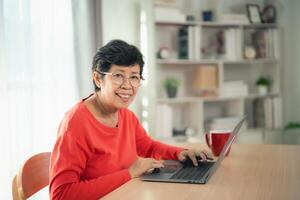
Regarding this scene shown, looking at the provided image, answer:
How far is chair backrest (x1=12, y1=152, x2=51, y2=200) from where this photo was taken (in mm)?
1289

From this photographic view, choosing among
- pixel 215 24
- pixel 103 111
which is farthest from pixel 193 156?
pixel 215 24

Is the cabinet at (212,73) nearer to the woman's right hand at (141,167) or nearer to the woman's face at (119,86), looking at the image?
the woman's face at (119,86)

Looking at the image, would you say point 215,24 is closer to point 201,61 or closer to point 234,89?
point 201,61

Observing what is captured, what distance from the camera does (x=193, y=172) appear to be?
1.35m

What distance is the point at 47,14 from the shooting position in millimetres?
2281

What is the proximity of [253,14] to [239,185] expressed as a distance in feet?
9.44

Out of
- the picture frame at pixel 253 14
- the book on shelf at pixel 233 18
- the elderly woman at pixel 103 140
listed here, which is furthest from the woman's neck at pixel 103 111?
the picture frame at pixel 253 14

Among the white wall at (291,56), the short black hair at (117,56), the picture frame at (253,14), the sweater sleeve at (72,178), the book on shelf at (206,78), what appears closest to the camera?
the sweater sleeve at (72,178)

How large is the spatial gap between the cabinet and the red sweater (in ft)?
5.63

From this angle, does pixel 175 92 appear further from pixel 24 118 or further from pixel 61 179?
pixel 61 179

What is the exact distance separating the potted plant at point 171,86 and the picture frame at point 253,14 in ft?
3.21

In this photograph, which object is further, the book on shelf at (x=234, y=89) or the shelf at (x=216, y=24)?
the book on shelf at (x=234, y=89)

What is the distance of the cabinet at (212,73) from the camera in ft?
11.2

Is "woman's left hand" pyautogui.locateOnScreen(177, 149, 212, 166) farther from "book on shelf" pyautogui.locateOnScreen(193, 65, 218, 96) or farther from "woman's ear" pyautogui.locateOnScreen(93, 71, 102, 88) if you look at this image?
"book on shelf" pyautogui.locateOnScreen(193, 65, 218, 96)
